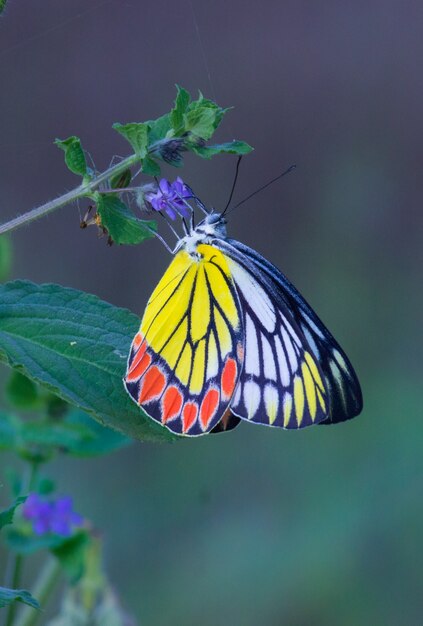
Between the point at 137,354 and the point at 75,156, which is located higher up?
the point at 75,156

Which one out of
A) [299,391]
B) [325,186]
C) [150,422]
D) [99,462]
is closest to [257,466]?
[99,462]

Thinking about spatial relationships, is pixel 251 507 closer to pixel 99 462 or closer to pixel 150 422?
pixel 99 462

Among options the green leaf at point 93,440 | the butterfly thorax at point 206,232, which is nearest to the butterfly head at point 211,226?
the butterfly thorax at point 206,232

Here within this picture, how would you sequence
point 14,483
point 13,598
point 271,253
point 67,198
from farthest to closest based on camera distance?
1. point 271,253
2. point 14,483
3. point 67,198
4. point 13,598

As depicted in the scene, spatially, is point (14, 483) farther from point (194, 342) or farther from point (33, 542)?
point (194, 342)

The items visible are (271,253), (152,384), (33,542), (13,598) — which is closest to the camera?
(13,598)

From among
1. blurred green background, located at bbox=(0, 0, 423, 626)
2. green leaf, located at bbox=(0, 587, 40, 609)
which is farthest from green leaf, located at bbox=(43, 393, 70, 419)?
blurred green background, located at bbox=(0, 0, 423, 626)

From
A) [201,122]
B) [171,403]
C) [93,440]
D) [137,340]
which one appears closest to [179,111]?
[201,122]

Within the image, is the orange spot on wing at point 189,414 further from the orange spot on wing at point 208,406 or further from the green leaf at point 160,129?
the green leaf at point 160,129

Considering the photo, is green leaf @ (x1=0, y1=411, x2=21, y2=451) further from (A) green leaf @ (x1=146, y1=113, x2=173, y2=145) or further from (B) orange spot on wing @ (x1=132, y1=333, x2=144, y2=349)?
(A) green leaf @ (x1=146, y1=113, x2=173, y2=145)
